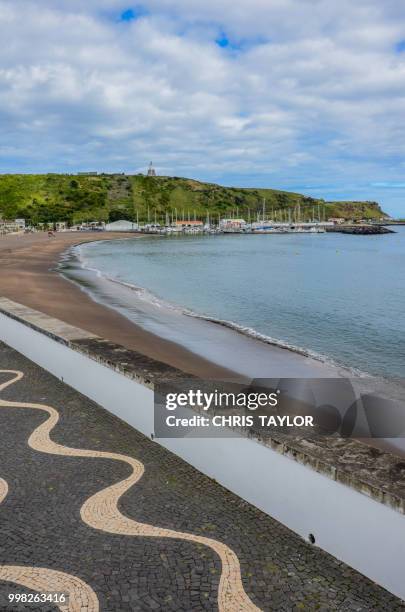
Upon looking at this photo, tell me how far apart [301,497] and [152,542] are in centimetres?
124

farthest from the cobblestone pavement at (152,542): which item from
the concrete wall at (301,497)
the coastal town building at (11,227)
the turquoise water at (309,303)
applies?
the coastal town building at (11,227)

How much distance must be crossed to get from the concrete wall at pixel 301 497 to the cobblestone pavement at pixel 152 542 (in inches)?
3.9

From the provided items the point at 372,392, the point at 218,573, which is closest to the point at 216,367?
the point at 372,392

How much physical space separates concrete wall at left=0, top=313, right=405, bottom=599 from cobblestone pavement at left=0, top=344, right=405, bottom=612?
3.9 inches

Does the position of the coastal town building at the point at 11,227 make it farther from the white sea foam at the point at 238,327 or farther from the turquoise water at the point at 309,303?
the white sea foam at the point at 238,327

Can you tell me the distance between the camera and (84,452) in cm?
593

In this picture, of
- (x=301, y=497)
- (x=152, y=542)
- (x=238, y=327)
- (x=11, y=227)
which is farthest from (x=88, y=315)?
(x=11, y=227)

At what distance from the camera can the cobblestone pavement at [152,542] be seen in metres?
3.61

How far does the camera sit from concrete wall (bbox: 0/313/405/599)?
3.68 metres

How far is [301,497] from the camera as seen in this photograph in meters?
4.32

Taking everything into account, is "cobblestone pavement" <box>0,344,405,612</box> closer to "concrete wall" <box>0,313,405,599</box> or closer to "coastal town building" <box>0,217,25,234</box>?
"concrete wall" <box>0,313,405,599</box>

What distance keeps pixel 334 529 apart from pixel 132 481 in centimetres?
210

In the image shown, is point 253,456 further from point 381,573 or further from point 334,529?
point 381,573

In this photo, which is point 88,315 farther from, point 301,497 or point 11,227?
point 11,227
